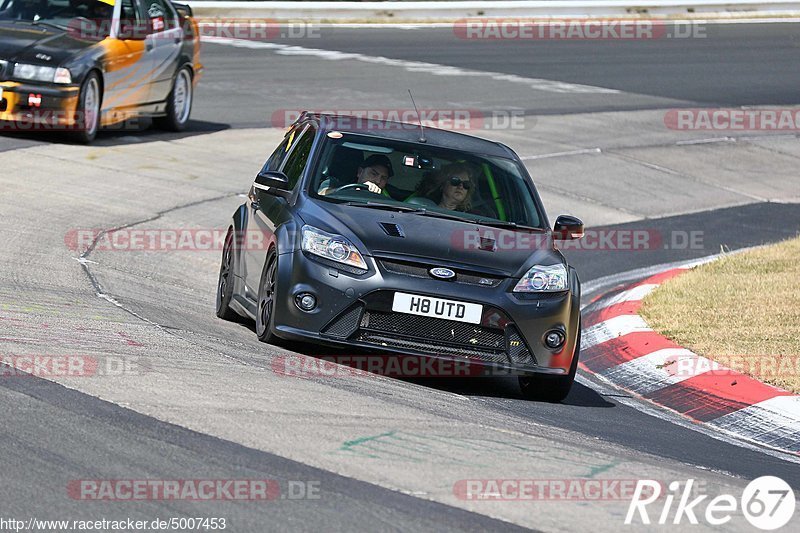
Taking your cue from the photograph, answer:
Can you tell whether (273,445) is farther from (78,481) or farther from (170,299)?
(170,299)

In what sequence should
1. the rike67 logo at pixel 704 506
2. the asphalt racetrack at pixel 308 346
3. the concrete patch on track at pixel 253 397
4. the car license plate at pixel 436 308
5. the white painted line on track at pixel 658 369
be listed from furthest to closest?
the white painted line on track at pixel 658 369 → the car license plate at pixel 436 308 → the concrete patch on track at pixel 253 397 → the rike67 logo at pixel 704 506 → the asphalt racetrack at pixel 308 346

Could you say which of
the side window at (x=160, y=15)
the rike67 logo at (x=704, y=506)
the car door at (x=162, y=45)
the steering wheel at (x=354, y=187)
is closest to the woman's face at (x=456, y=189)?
the steering wheel at (x=354, y=187)

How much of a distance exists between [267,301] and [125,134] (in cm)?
932

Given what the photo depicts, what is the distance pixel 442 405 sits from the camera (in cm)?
709

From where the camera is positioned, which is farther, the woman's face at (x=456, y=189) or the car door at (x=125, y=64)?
the car door at (x=125, y=64)

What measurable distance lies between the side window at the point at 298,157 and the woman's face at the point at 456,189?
897 mm

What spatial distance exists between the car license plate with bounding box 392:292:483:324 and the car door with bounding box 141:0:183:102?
31.6 feet

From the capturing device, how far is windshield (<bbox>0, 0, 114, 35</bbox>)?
1576 centimetres

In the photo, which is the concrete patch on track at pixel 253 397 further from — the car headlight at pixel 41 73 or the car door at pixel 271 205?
the car headlight at pixel 41 73

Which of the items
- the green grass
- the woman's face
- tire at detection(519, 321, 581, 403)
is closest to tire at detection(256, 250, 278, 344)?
the woman's face

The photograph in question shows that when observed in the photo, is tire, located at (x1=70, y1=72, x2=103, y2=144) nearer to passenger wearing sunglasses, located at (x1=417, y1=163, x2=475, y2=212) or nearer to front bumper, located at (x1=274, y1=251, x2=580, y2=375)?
passenger wearing sunglasses, located at (x1=417, y1=163, x2=475, y2=212)

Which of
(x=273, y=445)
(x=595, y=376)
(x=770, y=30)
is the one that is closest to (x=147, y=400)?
(x=273, y=445)

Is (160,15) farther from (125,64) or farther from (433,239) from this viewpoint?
(433,239)

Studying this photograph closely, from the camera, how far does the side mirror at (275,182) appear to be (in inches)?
343
